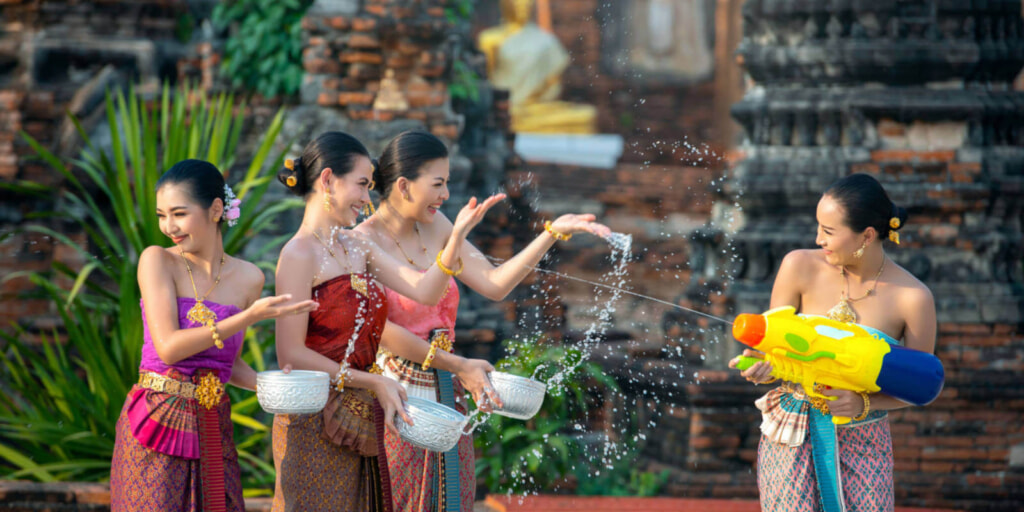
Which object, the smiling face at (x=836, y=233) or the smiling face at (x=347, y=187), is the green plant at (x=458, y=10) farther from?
the smiling face at (x=836, y=233)

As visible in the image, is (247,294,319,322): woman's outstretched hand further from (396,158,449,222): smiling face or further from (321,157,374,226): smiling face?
(396,158,449,222): smiling face

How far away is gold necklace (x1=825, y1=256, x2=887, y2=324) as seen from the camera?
349 cm

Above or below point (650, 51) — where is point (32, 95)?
above

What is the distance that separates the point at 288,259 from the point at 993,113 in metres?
4.40

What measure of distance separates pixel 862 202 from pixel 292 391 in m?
1.78

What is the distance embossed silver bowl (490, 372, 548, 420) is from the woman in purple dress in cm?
69

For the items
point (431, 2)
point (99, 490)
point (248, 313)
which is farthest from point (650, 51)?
point (248, 313)

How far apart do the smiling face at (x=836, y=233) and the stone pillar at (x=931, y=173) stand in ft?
8.55

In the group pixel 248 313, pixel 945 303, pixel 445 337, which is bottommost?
pixel 945 303

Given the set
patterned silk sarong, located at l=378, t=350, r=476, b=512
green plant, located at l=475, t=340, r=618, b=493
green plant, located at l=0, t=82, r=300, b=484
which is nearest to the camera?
patterned silk sarong, located at l=378, t=350, r=476, b=512

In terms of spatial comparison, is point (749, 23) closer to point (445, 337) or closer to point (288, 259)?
point (445, 337)

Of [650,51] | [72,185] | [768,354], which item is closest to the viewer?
[768,354]

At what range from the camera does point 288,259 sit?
329 centimetres

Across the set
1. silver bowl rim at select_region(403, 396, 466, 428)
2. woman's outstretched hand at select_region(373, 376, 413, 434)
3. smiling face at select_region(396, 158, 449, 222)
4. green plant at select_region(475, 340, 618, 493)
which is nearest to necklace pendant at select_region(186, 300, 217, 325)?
woman's outstretched hand at select_region(373, 376, 413, 434)
